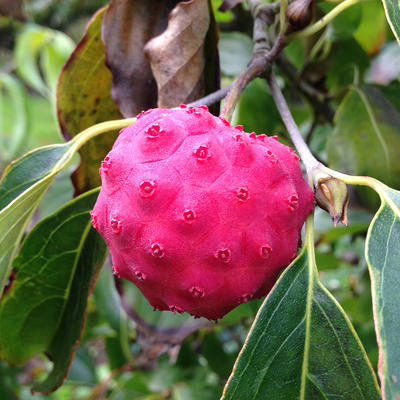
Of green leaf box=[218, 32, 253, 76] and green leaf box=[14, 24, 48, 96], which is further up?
green leaf box=[218, 32, 253, 76]

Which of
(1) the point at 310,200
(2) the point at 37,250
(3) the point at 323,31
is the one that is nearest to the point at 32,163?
(2) the point at 37,250

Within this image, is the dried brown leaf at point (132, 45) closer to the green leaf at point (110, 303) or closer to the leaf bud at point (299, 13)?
the leaf bud at point (299, 13)

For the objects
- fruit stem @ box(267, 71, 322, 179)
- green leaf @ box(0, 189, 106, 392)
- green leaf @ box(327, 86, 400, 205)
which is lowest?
green leaf @ box(0, 189, 106, 392)

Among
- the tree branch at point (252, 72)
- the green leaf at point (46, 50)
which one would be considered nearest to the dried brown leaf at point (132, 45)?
the tree branch at point (252, 72)

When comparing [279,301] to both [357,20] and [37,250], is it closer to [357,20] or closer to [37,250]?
[37,250]

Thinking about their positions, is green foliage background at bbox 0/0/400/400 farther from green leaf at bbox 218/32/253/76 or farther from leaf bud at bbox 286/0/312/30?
leaf bud at bbox 286/0/312/30

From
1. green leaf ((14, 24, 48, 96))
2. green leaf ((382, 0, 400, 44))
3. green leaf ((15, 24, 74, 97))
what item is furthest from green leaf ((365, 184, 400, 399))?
green leaf ((14, 24, 48, 96))
